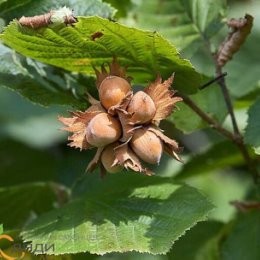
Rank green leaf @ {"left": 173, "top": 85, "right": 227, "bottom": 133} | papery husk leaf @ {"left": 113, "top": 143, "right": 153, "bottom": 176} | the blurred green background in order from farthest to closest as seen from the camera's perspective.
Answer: the blurred green background
green leaf @ {"left": 173, "top": 85, "right": 227, "bottom": 133}
papery husk leaf @ {"left": 113, "top": 143, "right": 153, "bottom": 176}

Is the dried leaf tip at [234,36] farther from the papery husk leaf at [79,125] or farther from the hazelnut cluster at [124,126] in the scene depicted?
the papery husk leaf at [79,125]

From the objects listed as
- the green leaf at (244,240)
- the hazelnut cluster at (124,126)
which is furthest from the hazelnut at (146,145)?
the green leaf at (244,240)

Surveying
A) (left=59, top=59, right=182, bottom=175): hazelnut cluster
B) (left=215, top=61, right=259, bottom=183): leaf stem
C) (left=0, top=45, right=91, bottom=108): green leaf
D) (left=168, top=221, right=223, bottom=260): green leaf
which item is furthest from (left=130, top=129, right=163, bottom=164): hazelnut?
(left=168, top=221, right=223, bottom=260): green leaf

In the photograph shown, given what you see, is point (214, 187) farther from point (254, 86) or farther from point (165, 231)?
point (165, 231)

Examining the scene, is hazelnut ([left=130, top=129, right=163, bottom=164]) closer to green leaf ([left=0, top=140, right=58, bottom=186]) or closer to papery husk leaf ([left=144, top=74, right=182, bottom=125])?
papery husk leaf ([left=144, top=74, right=182, bottom=125])

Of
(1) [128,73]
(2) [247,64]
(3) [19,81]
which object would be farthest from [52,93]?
(2) [247,64]
